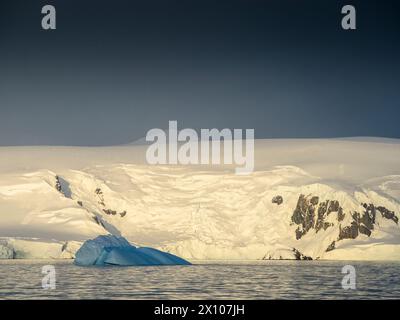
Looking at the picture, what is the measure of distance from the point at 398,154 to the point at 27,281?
14369 cm

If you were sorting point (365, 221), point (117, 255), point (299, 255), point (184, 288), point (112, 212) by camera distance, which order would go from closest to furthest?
point (184, 288), point (117, 255), point (299, 255), point (365, 221), point (112, 212)

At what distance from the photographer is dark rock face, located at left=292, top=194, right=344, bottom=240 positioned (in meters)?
161

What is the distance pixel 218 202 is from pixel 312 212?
1939cm

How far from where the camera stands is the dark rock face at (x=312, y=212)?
160975 mm

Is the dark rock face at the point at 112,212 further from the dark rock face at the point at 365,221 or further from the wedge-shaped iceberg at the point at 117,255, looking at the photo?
the wedge-shaped iceberg at the point at 117,255

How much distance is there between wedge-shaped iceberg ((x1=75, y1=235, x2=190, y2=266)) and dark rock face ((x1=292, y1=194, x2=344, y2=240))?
71.8 metres

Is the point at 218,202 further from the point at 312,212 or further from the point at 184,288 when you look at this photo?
the point at 184,288

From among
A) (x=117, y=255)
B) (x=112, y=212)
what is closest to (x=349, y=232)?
(x=112, y=212)

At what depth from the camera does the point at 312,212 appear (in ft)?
533

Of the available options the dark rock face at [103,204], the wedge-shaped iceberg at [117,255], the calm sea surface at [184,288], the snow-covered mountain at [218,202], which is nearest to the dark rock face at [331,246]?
the snow-covered mountain at [218,202]

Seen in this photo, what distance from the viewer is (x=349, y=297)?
147ft

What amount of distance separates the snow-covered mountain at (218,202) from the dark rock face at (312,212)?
20 cm

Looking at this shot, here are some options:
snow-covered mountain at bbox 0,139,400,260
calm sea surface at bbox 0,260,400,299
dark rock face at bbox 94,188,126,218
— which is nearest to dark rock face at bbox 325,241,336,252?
snow-covered mountain at bbox 0,139,400,260

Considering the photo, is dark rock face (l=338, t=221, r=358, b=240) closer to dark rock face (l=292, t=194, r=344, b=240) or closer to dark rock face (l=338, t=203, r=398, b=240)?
dark rock face (l=338, t=203, r=398, b=240)
